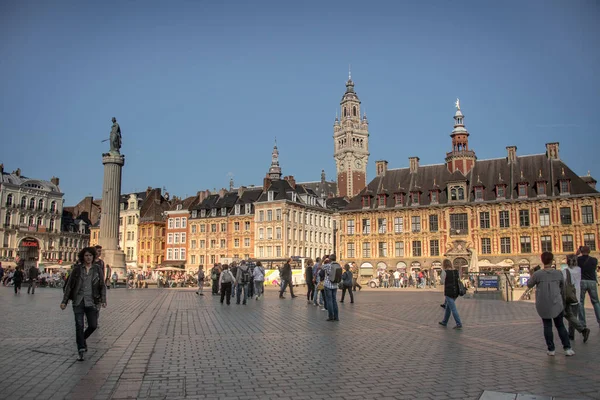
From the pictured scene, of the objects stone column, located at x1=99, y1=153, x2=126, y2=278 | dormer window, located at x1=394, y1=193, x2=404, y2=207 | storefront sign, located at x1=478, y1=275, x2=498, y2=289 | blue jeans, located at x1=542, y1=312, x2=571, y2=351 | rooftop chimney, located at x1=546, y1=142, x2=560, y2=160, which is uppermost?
rooftop chimney, located at x1=546, y1=142, x2=560, y2=160

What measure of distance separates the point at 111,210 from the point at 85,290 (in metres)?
31.3

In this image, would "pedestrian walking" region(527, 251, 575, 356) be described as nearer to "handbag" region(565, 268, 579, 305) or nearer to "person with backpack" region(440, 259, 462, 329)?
"handbag" region(565, 268, 579, 305)

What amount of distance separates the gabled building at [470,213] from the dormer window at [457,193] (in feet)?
0.32

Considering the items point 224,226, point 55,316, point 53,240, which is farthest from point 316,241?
point 55,316

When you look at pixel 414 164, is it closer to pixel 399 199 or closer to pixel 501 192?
pixel 399 199

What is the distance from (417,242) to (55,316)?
4337 cm

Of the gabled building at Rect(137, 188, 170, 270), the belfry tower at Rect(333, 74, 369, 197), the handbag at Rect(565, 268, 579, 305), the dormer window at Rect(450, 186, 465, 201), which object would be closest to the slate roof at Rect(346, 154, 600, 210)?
the dormer window at Rect(450, 186, 465, 201)

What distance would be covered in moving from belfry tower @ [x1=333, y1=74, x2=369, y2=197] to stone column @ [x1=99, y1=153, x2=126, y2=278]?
7978 centimetres

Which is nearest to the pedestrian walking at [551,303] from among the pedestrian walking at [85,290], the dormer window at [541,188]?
the pedestrian walking at [85,290]

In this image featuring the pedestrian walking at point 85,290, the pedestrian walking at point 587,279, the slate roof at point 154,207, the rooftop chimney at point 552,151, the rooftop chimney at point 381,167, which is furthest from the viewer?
the slate roof at point 154,207

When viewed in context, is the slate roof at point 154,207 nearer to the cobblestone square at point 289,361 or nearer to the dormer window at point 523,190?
the dormer window at point 523,190

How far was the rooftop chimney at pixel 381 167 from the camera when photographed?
59.3 metres

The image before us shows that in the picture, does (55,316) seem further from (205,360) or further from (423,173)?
(423,173)

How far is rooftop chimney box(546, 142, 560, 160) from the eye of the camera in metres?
50.4
